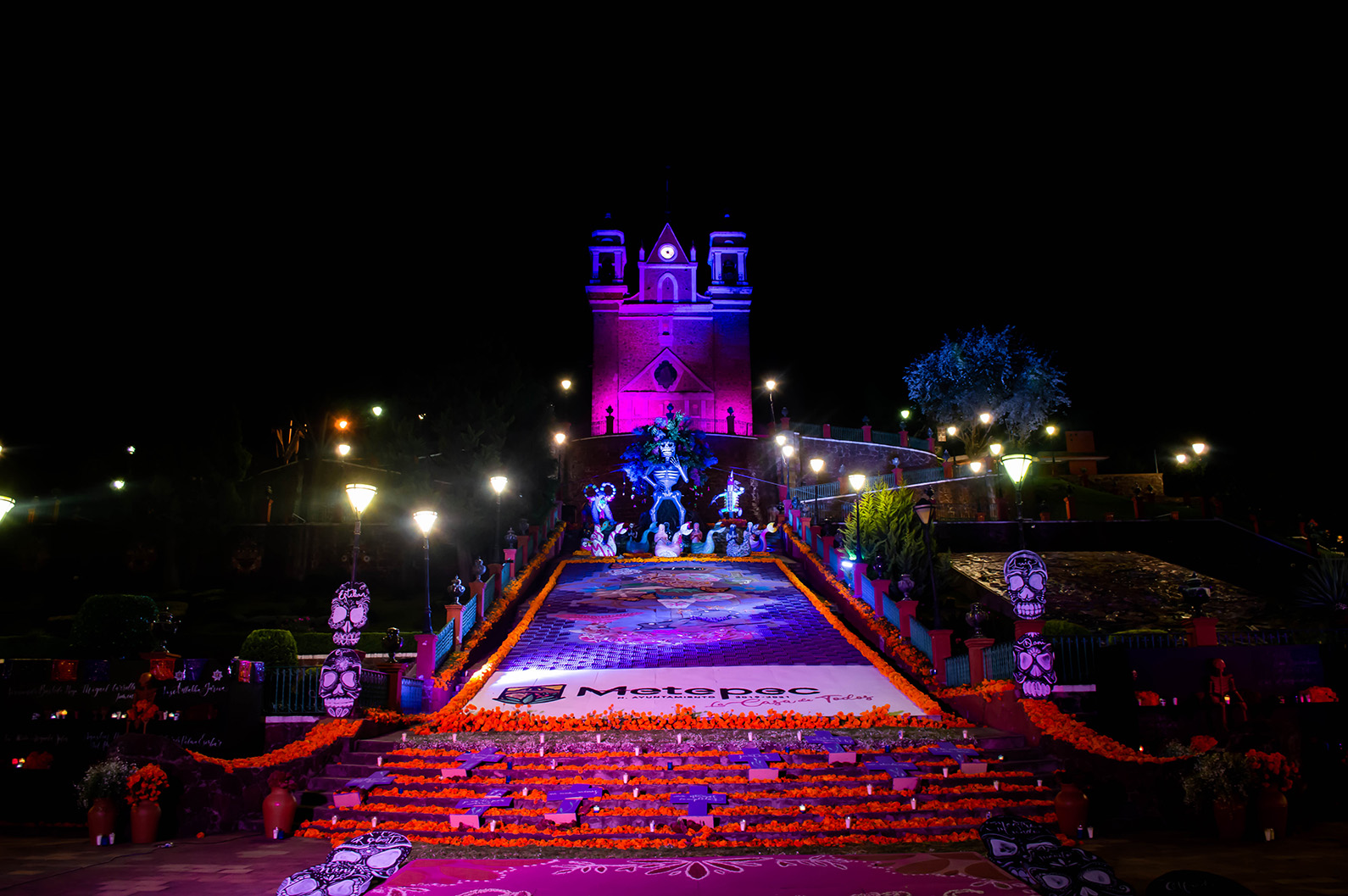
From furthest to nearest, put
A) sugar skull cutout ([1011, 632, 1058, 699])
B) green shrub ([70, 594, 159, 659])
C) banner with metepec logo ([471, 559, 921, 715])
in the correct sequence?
green shrub ([70, 594, 159, 659])
banner with metepec logo ([471, 559, 921, 715])
sugar skull cutout ([1011, 632, 1058, 699])

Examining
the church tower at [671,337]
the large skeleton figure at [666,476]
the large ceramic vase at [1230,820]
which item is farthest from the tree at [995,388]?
the large ceramic vase at [1230,820]

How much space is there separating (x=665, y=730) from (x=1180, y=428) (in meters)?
50.2

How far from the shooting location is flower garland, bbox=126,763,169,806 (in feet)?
32.9

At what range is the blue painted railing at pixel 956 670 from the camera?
1344 centimetres

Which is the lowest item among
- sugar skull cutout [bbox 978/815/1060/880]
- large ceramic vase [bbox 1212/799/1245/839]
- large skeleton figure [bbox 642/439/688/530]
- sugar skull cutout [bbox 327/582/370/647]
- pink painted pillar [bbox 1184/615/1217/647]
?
large ceramic vase [bbox 1212/799/1245/839]

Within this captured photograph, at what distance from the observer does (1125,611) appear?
20.6 meters

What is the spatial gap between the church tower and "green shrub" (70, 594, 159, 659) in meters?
30.5

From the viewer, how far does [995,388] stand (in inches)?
→ 1617

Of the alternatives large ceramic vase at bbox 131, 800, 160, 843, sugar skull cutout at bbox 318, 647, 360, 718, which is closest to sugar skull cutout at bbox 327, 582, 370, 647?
sugar skull cutout at bbox 318, 647, 360, 718

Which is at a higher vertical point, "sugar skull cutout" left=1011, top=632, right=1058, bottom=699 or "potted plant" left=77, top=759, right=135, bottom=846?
"sugar skull cutout" left=1011, top=632, right=1058, bottom=699

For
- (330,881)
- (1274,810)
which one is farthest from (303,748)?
(1274,810)

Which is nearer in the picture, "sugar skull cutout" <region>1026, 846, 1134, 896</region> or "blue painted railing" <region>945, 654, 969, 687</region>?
"sugar skull cutout" <region>1026, 846, 1134, 896</region>

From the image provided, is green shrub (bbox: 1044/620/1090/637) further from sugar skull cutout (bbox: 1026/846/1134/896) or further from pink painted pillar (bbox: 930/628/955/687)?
sugar skull cutout (bbox: 1026/846/1134/896)

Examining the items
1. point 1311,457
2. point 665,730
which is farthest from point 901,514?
point 1311,457
